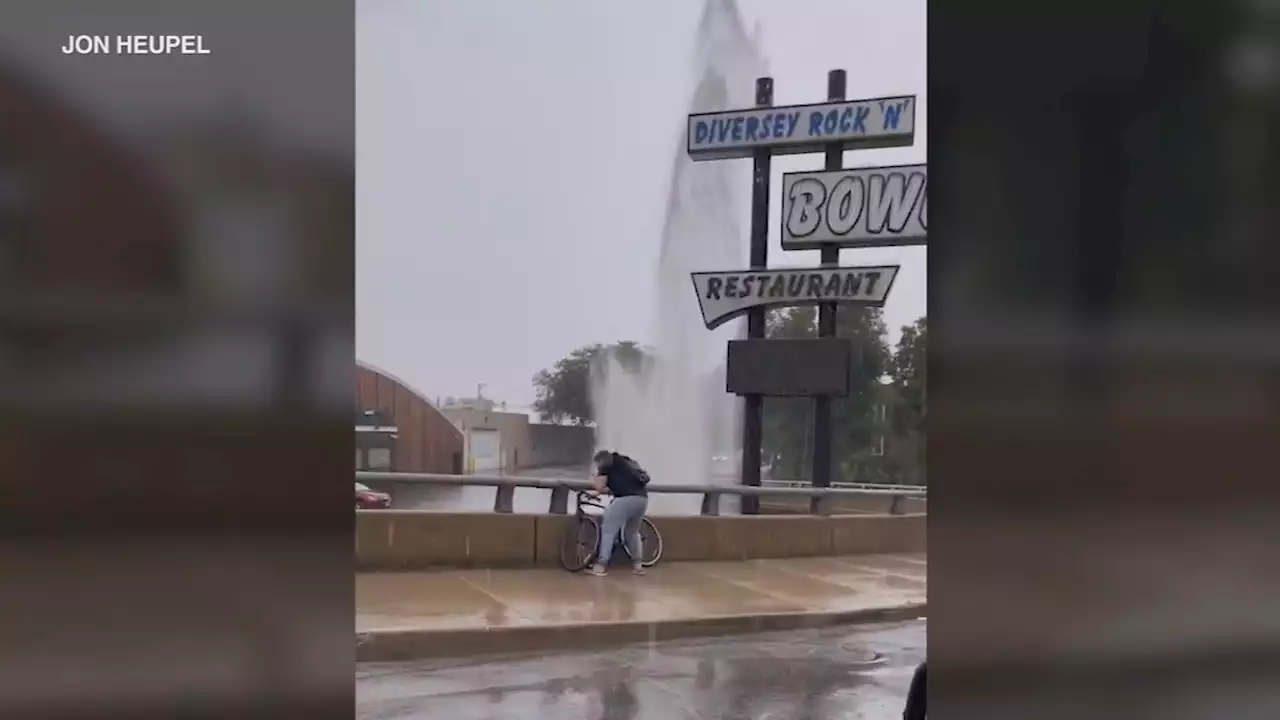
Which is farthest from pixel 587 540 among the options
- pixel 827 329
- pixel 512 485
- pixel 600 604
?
pixel 827 329

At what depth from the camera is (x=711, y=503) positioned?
12.3 meters

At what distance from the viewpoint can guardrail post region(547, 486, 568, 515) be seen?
1055 cm

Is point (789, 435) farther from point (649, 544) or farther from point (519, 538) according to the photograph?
point (519, 538)

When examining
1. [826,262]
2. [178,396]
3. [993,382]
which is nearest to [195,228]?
[178,396]

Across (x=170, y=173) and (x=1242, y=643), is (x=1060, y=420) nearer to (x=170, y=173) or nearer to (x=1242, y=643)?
(x=1242, y=643)

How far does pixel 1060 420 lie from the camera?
7.54 feet

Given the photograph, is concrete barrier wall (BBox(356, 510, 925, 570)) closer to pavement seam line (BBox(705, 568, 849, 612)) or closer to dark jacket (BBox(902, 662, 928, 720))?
pavement seam line (BBox(705, 568, 849, 612))

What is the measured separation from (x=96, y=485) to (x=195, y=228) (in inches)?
21.1

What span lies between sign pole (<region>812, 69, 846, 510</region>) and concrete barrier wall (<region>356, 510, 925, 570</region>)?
291 centimetres

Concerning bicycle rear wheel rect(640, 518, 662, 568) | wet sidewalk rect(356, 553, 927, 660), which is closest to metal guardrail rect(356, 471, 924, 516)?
bicycle rear wheel rect(640, 518, 662, 568)

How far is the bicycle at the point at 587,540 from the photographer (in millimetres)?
9984

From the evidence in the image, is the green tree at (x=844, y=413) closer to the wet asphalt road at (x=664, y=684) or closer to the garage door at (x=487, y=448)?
the garage door at (x=487, y=448)

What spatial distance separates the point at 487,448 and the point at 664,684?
24089 millimetres

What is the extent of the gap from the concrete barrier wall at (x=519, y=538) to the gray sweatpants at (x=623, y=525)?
39 cm
